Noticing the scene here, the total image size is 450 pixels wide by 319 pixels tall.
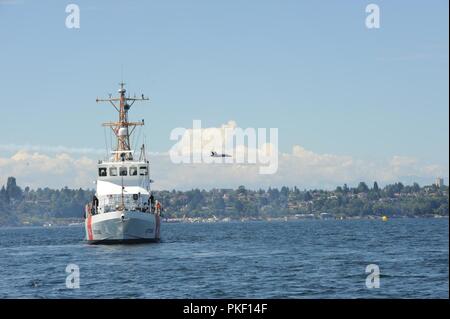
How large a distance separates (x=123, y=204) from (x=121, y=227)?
373 cm

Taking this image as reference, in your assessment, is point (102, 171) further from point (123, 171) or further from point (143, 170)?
point (143, 170)

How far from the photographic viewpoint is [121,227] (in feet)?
312

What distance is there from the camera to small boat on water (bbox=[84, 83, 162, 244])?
95.5 metres

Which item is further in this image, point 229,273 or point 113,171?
point 113,171

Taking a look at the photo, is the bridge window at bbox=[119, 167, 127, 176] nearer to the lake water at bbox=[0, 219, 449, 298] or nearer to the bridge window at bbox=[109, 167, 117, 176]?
the bridge window at bbox=[109, 167, 117, 176]

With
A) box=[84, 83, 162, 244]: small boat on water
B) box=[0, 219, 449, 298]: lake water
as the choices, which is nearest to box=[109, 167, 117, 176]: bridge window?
box=[84, 83, 162, 244]: small boat on water

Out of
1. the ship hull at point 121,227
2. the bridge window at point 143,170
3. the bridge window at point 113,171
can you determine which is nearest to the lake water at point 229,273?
the ship hull at point 121,227

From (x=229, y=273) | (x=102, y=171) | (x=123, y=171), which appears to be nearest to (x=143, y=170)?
(x=123, y=171)
